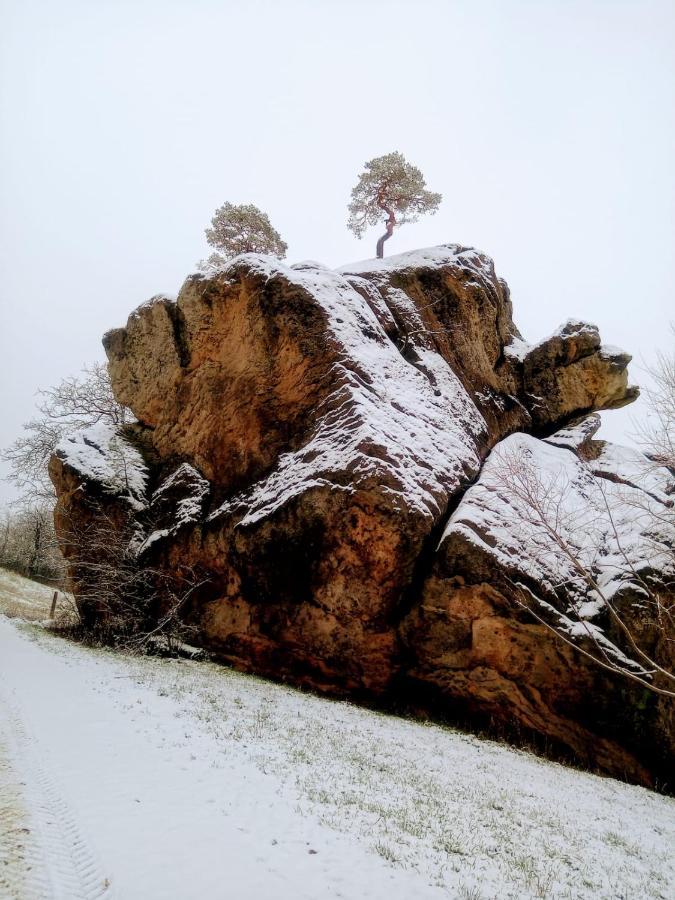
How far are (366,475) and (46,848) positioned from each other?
30.8ft

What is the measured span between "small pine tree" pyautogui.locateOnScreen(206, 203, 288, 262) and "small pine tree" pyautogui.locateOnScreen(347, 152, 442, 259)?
5089 millimetres

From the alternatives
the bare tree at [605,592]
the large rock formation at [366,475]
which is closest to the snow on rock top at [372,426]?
the large rock formation at [366,475]

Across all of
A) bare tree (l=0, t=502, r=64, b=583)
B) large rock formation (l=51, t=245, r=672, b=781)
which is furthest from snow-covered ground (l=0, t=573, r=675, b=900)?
bare tree (l=0, t=502, r=64, b=583)

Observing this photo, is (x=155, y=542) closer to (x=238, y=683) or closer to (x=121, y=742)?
(x=238, y=683)

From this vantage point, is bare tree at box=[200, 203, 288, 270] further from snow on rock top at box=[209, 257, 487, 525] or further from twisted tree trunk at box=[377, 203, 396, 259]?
snow on rock top at box=[209, 257, 487, 525]

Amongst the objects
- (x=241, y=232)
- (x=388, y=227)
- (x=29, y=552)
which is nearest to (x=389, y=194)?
(x=388, y=227)

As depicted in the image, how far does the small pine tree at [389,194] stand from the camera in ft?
77.1

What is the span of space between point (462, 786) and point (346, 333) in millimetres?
12649

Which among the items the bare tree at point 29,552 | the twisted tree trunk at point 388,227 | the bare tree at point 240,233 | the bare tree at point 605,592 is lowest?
the bare tree at point 29,552

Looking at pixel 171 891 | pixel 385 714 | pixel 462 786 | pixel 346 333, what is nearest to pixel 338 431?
pixel 346 333

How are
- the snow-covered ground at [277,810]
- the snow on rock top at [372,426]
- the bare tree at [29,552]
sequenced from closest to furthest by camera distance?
the snow-covered ground at [277,810] < the snow on rock top at [372,426] < the bare tree at [29,552]

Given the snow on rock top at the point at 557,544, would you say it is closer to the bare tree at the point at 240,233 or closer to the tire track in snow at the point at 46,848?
the tire track in snow at the point at 46,848

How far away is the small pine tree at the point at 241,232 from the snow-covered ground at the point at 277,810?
22174 mm

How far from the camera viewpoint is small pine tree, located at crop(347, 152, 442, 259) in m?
23.5
